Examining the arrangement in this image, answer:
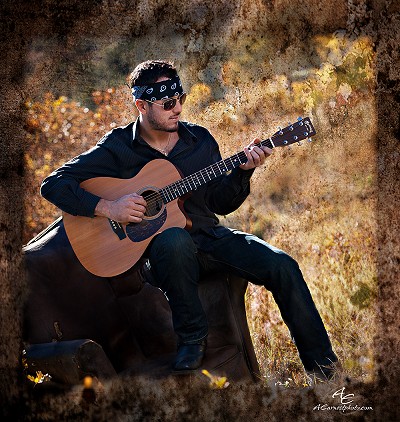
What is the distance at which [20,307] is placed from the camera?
12.5 ft

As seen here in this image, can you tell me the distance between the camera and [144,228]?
3.74 m

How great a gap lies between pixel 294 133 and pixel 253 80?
2072mm

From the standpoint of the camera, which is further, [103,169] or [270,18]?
[270,18]

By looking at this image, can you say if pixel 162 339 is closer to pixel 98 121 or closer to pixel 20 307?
pixel 20 307

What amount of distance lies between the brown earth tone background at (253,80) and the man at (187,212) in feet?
1.81

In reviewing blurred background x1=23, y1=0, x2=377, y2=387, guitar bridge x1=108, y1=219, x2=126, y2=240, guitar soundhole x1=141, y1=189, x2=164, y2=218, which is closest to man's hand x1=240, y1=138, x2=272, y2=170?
guitar soundhole x1=141, y1=189, x2=164, y2=218

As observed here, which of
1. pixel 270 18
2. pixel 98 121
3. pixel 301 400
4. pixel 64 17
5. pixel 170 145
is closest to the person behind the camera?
pixel 301 400

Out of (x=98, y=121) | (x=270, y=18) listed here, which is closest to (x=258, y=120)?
(x=270, y=18)

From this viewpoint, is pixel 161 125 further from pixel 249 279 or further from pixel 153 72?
pixel 249 279

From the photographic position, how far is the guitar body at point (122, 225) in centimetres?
372

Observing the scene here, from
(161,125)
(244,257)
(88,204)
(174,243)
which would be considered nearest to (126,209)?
(88,204)

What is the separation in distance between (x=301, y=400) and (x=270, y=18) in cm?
280

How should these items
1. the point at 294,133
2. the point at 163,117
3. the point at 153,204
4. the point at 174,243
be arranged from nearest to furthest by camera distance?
the point at 174,243
the point at 294,133
the point at 153,204
the point at 163,117
